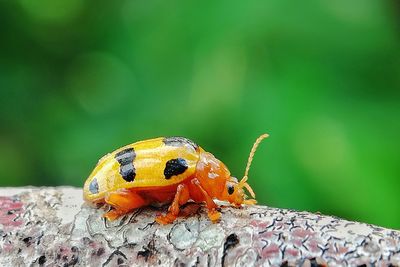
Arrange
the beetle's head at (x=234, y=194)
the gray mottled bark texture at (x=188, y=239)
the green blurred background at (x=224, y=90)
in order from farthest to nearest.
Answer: the green blurred background at (x=224, y=90) → the beetle's head at (x=234, y=194) → the gray mottled bark texture at (x=188, y=239)

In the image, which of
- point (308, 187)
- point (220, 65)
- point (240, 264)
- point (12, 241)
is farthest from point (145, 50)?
point (240, 264)

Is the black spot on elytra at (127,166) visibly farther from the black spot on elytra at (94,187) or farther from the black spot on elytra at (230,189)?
the black spot on elytra at (230,189)

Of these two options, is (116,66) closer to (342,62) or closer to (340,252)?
(342,62)

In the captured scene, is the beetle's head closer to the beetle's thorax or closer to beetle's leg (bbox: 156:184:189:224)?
the beetle's thorax

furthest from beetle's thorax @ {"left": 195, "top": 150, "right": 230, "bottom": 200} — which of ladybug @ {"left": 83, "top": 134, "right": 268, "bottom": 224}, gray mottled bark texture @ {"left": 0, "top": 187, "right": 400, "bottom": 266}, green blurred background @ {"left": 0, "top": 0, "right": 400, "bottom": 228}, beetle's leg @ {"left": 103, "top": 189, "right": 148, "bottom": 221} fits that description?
green blurred background @ {"left": 0, "top": 0, "right": 400, "bottom": 228}

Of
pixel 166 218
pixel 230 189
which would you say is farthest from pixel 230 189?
pixel 166 218

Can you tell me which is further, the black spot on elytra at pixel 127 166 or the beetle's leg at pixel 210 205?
the black spot on elytra at pixel 127 166

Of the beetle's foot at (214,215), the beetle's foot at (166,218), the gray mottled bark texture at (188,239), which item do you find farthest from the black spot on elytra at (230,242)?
the beetle's foot at (166,218)
